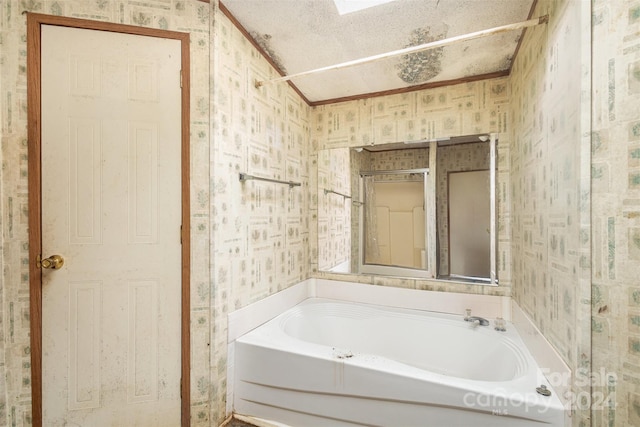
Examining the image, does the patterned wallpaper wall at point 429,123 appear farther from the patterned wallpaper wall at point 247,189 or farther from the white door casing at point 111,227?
the white door casing at point 111,227

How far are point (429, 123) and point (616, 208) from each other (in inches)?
56.5

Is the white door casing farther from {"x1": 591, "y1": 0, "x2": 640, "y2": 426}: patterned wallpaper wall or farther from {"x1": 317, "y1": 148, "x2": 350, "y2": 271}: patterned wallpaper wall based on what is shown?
{"x1": 591, "y1": 0, "x2": 640, "y2": 426}: patterned wallpaper wall

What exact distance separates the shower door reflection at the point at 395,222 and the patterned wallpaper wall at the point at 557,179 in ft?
2.24

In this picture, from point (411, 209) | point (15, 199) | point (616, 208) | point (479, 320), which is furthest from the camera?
point (411, 209)

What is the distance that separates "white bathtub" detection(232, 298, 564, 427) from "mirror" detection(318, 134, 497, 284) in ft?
1.30

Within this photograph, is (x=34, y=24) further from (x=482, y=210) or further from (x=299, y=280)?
(x=482, y=210)

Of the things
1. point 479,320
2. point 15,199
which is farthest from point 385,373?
point 15,199

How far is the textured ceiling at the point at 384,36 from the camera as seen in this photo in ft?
4.58

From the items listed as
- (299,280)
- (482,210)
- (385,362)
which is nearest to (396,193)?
(482,210)

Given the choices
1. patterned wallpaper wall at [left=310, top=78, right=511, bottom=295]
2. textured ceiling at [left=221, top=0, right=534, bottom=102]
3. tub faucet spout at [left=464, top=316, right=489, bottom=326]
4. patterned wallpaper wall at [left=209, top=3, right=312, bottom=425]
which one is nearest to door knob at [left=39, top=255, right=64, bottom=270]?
patterned wallpaper wall at [left=209, top=3, right=312, bottom=425]

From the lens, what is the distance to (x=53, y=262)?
49.2 inches

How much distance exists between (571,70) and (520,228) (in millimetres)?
952

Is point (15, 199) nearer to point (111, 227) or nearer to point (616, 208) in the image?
point (111, 227)

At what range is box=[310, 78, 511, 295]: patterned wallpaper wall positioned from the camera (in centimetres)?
190
